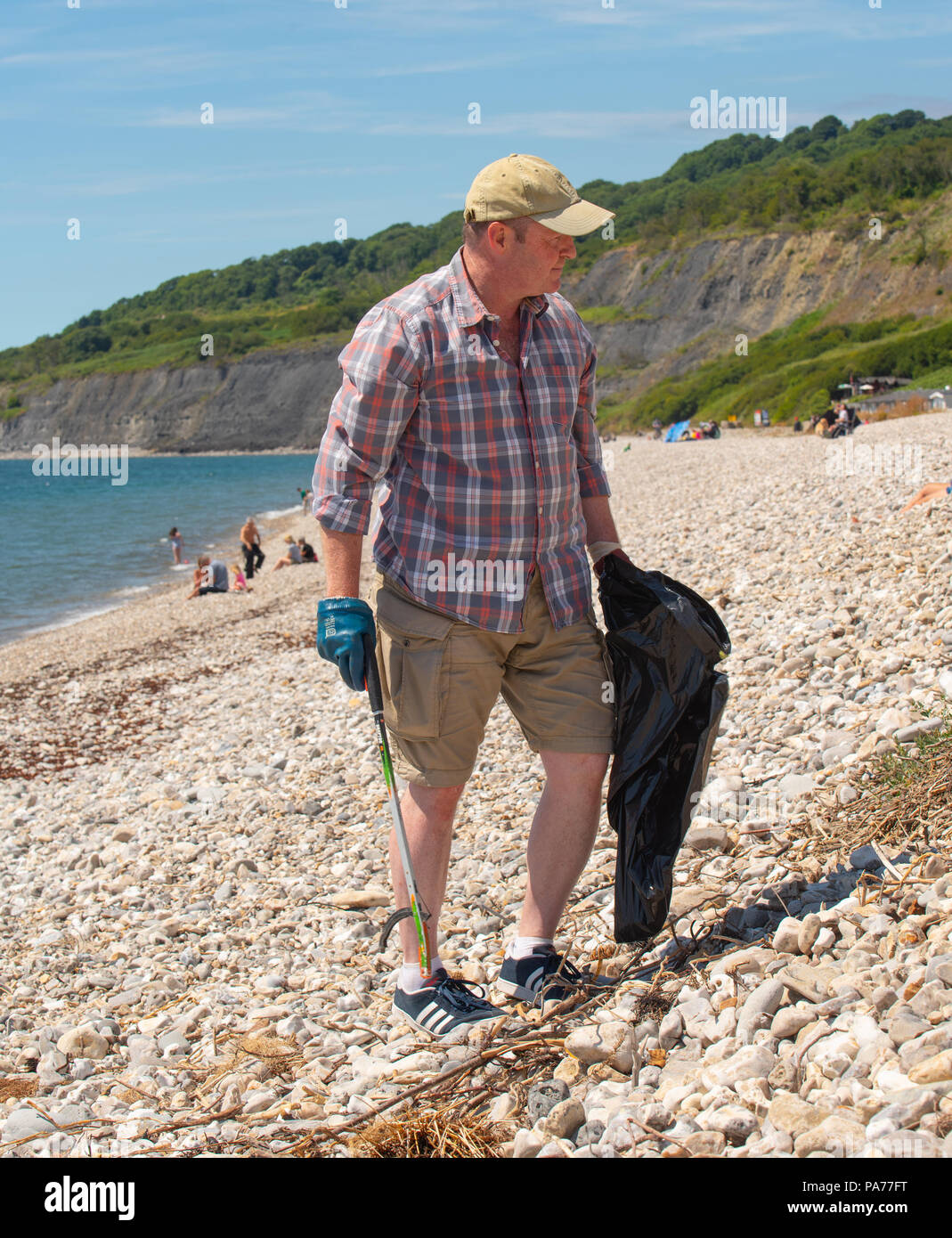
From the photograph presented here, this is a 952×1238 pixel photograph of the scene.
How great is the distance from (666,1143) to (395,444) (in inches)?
72.8

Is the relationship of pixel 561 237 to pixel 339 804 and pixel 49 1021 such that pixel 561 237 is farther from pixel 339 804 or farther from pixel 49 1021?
pixel 339 804

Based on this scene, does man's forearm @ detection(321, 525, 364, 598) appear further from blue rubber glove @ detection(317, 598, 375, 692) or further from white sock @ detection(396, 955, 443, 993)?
white sock @ detection(396, 955, 443, 993)

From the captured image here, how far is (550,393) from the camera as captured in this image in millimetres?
3094

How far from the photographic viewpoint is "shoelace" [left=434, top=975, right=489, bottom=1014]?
10.2 ft

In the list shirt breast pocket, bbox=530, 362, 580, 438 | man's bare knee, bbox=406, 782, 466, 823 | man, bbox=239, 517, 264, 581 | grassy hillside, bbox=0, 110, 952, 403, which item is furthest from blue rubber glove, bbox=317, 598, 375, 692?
grassy hillside, bbox=0, 110, 952, 403

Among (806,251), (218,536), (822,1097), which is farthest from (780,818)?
(806,251)

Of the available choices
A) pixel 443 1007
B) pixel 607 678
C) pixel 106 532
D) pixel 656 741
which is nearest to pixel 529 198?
pixel 607 678

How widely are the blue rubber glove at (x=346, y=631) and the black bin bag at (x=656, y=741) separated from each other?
2.56ft

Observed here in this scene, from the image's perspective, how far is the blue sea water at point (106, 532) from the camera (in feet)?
82.3

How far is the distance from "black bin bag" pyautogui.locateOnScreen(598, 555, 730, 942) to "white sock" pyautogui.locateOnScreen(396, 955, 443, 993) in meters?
0.55

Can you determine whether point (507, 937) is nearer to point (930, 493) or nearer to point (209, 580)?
point (930, 493)

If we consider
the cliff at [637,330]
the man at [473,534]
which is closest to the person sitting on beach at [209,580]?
the man at [473,534]

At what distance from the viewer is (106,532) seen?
4184 centimetres

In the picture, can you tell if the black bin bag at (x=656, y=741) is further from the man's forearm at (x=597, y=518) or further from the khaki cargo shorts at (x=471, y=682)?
the man's forearm at (x=597, y=518)
